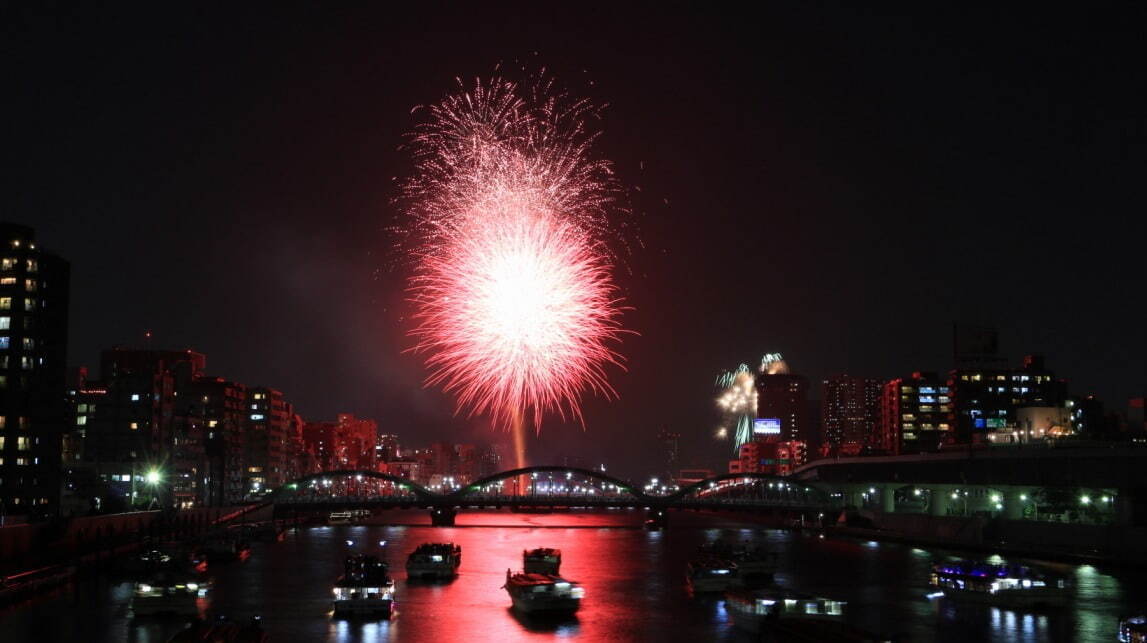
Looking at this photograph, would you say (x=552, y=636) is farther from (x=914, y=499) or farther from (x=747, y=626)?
(x=914, y=499)

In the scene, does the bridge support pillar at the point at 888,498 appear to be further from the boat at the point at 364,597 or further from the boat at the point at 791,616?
the boat at the point at 364,597

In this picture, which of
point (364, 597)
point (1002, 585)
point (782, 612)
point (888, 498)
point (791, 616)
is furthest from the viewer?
point (888, 498)

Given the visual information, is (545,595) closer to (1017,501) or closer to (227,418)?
(1017,501)

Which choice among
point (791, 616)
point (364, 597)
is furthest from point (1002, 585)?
point (364, 597)

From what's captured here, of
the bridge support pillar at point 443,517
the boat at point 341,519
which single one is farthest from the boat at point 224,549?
the boat at point 341,519

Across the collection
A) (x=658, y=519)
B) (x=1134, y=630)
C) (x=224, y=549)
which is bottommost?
(x=658, y=519)

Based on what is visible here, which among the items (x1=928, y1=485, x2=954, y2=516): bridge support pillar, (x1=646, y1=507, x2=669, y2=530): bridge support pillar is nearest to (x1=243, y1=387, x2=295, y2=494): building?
(x1=646, y1=507, x2=669, y2=530): bridge support pillar
